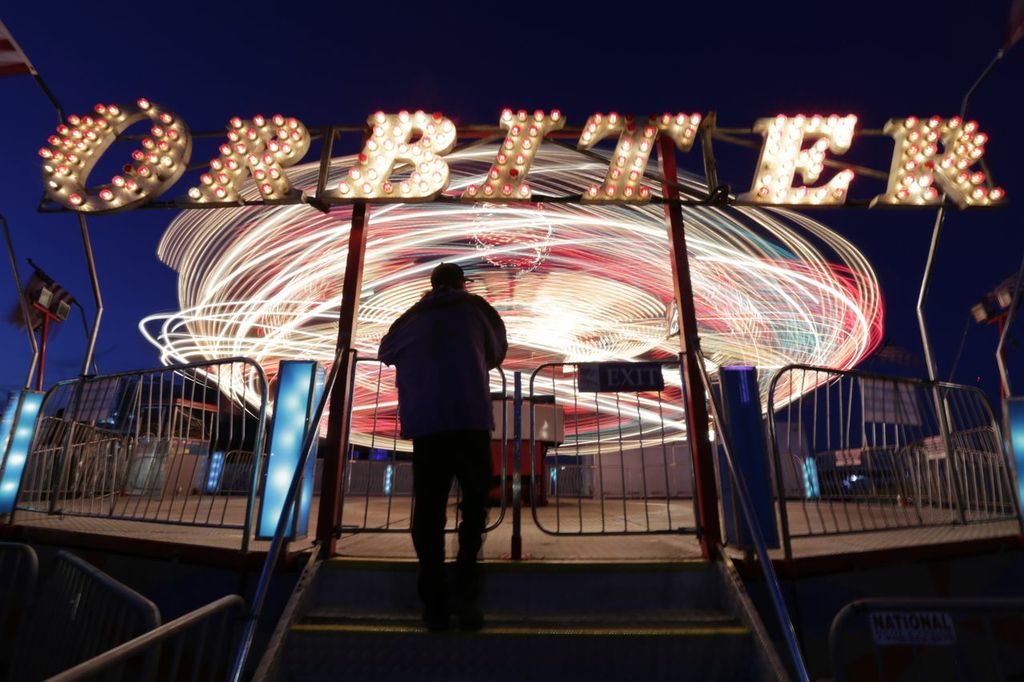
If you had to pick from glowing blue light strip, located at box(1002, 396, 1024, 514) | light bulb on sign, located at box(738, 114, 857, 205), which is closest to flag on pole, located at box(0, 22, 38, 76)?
light bulb on sign, located at box(738, 114, 857, 205)

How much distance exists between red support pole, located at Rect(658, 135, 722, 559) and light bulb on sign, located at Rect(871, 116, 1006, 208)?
2200mm

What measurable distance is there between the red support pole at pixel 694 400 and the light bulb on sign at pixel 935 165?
2.20 m

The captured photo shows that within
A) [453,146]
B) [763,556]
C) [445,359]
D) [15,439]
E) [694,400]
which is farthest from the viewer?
[453,146]

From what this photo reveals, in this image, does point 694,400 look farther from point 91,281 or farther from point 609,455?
point 609,455

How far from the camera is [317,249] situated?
9.55 metres

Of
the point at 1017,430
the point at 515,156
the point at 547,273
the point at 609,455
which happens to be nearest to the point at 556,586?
the point at 515,156

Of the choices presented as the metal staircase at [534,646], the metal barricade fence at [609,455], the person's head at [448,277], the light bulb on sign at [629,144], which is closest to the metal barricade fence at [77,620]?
the metal staircase at [534,646]

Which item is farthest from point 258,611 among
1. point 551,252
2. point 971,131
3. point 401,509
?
point 551,252

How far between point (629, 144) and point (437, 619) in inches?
167

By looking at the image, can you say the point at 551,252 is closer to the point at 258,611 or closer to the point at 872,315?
the point at 872,315

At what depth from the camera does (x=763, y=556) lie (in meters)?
2.79

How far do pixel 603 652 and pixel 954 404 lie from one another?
5.87m

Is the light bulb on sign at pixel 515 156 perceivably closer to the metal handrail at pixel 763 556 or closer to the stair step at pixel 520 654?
the metal handrail at pixel 763 556

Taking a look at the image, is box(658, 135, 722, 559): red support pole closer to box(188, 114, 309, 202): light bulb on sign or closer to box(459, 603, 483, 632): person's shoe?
box(459, 603, 483, 632): person's shoe
